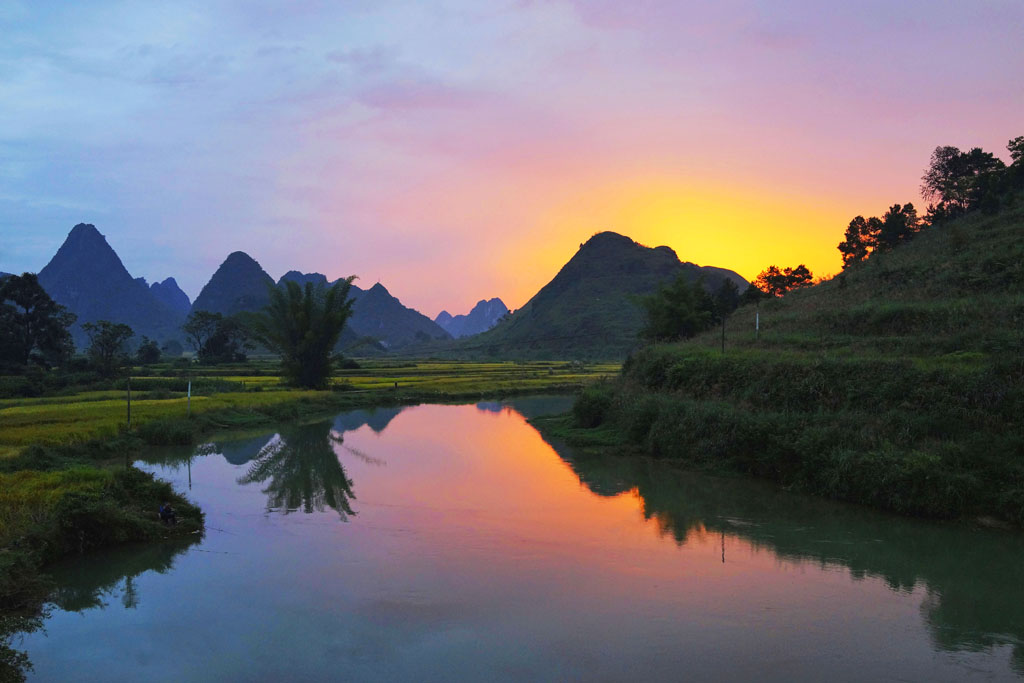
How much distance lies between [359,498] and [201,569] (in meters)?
5.15

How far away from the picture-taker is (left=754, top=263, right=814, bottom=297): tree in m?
56.8

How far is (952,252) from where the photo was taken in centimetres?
2966

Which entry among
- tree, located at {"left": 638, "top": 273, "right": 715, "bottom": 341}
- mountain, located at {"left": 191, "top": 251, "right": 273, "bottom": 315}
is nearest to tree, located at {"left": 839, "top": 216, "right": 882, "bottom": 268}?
tree, located at {"left": 638, "top": 273, "right": 715, "bottom": 341}

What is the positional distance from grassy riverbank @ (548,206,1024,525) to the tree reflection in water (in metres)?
8.69

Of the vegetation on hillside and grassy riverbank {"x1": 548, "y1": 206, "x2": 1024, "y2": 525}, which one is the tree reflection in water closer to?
grassy riverbank {"x1": 548, "y1": 206, "x2": 1024, "y2": 525}

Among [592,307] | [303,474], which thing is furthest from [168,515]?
[592,307]

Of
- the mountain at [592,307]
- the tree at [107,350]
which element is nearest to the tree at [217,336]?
the tree at [107,350]

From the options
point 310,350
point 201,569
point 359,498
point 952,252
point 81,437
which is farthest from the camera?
point 310,350

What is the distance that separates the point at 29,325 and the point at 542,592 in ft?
136

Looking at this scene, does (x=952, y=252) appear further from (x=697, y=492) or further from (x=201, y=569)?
(x=201, y=569)

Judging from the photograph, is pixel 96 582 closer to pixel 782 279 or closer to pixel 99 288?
pixel 782 279

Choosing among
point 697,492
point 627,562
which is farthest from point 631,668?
point 697,492

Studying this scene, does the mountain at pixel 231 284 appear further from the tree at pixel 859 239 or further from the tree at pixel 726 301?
the tree at pixel 859 239

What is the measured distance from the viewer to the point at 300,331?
3862 cm
